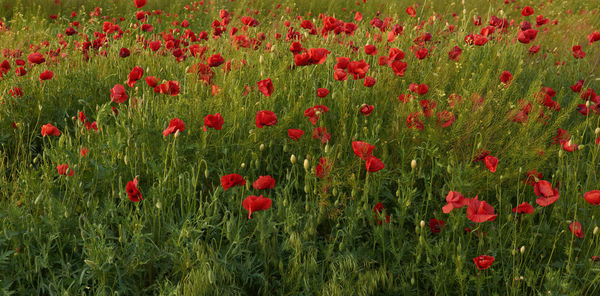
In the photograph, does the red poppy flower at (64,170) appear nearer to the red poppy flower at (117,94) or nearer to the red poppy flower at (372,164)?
the red poppy flower at (117,94)

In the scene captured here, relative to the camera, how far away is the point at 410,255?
1.91 meters

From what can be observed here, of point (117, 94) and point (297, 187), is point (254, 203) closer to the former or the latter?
point (297, 187)

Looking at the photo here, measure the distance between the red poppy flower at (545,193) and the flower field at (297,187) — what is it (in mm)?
14

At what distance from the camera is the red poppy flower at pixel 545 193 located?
68.9 inches

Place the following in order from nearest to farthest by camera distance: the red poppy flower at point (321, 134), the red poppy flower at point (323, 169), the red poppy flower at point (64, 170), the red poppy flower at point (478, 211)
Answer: the red poppy flower at point (478, 211) → the red poppy flower at point (64, 170) → the red poppy flower at point (323, 169) → the red poppy flower at point (321, 134)

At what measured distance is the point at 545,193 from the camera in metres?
1.79

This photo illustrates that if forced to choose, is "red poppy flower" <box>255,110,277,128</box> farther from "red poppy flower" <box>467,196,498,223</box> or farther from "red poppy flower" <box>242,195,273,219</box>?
"red poppy flower" <box>467,196,498,223</box>

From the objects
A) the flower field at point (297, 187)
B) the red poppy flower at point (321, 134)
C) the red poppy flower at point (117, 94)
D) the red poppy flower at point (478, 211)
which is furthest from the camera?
the red poppy flower at point (117, 94)

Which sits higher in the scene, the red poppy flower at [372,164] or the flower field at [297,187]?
the red poppy flower at [372,164]

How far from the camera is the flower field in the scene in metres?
1.71

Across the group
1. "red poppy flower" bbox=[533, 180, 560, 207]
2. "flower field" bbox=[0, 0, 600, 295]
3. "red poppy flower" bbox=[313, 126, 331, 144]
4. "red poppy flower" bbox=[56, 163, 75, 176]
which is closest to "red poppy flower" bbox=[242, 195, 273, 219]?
"flower field" bbox=[0, 0, 600, 295]

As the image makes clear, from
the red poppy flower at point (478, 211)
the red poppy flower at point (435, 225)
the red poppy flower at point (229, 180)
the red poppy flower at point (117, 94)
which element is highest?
the red poppy flower at point (117, 94)

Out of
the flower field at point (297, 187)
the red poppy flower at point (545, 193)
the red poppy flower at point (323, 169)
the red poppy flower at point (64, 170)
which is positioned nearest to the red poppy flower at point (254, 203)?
the flower field at point (297, 187)

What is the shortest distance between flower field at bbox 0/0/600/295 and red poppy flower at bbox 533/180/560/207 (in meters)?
Result: 0.01
